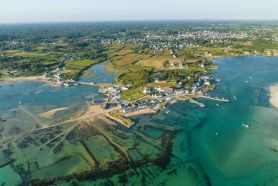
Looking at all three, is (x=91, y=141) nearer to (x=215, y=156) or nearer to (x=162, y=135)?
(x=162, y=135)

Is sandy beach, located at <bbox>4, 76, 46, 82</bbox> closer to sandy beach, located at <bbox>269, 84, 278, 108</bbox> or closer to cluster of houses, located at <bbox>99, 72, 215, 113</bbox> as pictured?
cluster of houses, located at <bbox>99, 72, 215, 113</bbox>

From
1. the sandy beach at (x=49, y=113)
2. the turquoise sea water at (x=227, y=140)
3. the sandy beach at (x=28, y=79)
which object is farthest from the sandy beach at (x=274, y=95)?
the sandy beach at (x=28, y=79)

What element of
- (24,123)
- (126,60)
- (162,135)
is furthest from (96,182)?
(126,60)

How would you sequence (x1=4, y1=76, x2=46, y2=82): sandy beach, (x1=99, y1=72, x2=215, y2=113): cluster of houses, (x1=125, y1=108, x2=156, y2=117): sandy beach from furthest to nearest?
(x1=4, y1=76, x2=46, y2=82): sandy beach → (x1=99, y1=72, x2=215, y2=113): cluster of houses → (x1=125, y1=108, x2=156, y2=117): sandy beach

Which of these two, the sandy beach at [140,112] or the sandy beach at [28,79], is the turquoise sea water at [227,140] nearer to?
the sandy beach at [140,112]

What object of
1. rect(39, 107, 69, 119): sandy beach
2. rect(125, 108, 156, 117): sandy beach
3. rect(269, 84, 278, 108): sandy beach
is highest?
rect(125, 108, 156, 117): sandy beach

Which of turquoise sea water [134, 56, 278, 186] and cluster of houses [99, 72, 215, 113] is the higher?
cluster of houses [99, 72, 215, 113]

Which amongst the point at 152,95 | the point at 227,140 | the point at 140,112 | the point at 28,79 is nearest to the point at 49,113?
the point at 140,112

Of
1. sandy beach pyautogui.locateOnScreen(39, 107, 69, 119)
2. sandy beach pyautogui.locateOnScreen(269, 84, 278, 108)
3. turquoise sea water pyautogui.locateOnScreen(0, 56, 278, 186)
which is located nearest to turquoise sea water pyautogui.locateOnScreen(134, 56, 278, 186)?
turquoise sea water pyautogui.locateOnScreen(0, 56, 278, 186)

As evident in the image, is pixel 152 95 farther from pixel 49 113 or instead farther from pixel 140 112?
pixel 49 113
